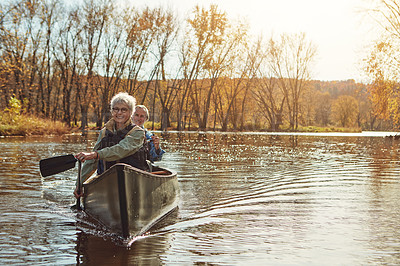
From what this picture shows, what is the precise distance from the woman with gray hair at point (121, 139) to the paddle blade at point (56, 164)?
29 cm

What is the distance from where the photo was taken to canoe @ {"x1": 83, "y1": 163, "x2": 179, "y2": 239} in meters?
4.50

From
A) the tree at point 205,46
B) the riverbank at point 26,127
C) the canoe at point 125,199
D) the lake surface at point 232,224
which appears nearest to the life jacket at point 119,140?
the canoe at point 125,199

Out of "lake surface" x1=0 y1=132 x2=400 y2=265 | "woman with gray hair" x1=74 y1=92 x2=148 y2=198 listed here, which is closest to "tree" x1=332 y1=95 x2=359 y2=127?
"lake surface" x1=0 y1=132 x2=400 y2=265

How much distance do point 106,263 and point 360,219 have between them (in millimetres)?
3541

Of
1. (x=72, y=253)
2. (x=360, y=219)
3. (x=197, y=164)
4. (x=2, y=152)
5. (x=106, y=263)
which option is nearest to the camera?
(x=106, y=263)

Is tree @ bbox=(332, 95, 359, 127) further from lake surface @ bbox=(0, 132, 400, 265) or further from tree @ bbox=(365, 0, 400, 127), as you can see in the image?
lake surface @ bbox=(0, 132, 400, 265)

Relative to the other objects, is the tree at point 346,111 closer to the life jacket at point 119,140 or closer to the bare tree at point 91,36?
the bare tree at point 91,36

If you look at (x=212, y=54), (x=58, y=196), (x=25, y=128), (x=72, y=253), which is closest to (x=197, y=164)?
(x=58, y=196)

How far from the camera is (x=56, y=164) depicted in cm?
548

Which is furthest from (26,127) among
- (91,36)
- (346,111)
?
(346,111)

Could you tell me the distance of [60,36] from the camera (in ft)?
132

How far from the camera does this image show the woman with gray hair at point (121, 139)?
198 inches

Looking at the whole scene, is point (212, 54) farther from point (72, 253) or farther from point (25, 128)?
point (72, 253)

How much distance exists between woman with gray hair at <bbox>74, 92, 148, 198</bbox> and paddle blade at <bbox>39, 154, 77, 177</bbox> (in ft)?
0.94
